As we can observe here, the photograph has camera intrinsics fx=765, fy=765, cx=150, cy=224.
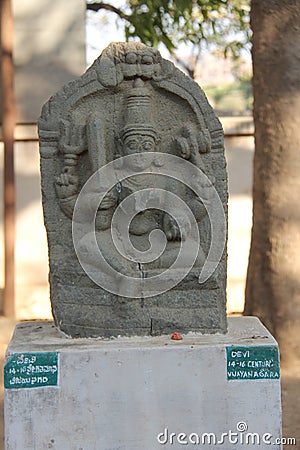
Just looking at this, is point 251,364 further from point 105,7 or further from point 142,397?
point 105,7

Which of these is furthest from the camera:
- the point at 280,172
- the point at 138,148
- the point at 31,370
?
the point at 280,172

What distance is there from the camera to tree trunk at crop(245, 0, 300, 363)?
5484 millimetres

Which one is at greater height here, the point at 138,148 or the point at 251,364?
the point at 138,148

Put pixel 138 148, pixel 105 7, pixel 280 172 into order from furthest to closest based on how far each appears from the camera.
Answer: pixel 105 7
pixel 280 172
pixel 138 148

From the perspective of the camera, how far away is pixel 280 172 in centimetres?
551

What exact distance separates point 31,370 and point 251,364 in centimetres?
100

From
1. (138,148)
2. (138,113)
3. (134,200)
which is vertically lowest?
(134,200)

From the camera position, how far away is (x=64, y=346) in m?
3.57

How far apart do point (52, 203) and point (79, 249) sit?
0.28 m

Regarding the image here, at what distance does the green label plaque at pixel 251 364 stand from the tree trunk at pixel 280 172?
2027mm

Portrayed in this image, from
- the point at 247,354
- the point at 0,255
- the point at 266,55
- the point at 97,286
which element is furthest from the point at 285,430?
the point at 0,255

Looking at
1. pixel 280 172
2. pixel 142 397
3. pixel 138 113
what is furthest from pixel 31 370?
pixel 280 172

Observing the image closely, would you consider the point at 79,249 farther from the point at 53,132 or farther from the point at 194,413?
the point at 194,413

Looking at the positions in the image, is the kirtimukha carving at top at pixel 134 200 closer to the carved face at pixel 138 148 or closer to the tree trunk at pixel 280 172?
the carved face at pixel 138 148
